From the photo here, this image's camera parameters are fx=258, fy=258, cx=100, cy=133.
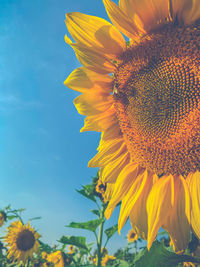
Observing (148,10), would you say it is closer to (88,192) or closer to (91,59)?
(91,59)

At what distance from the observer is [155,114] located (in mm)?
1853

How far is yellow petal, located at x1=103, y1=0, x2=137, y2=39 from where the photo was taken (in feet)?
5.59

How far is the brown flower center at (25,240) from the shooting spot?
231 inches

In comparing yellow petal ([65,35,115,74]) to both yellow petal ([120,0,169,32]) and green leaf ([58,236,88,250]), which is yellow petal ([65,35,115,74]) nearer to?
yellow petal ([120,0,169,32])

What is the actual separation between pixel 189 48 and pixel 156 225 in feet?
3.77

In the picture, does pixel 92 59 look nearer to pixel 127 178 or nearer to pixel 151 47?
pixel 151 47

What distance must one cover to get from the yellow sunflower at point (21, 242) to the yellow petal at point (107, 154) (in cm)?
450

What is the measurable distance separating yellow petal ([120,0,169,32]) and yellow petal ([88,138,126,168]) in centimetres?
98

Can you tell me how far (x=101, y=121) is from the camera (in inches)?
86.7

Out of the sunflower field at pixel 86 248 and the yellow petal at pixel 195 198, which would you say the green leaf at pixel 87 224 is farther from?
the yellow petal at pixel 195 198

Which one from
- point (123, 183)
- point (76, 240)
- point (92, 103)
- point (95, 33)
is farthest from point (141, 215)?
point (76, 240)

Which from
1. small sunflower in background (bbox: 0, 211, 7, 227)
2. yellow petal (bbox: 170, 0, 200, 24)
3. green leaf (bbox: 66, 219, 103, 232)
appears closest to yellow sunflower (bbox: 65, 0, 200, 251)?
yellow petal (bbox: 170, 0, 200, 24)

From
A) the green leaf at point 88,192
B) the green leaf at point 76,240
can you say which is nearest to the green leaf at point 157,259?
the green leaf at point 76,240

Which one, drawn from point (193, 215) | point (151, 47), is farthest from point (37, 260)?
point (151, 47)
